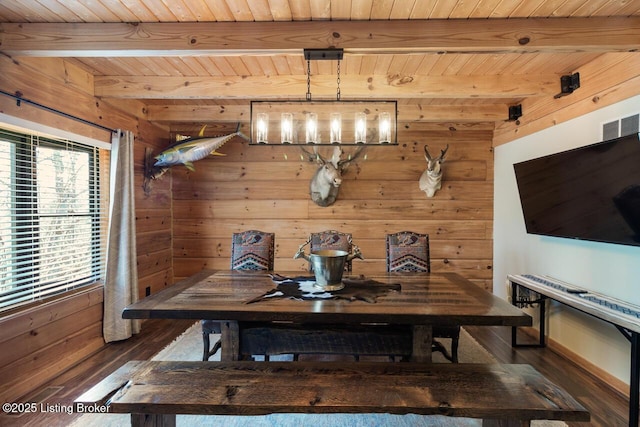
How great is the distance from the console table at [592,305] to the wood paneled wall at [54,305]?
403 centimetres

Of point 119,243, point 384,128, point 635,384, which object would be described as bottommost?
point 635,384

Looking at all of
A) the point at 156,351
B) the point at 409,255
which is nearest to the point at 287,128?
the point at 409,255

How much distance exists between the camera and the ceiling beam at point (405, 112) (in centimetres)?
398

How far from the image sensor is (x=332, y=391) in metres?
1.60

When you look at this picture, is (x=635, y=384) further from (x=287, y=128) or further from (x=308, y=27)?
(x=308, y=27)

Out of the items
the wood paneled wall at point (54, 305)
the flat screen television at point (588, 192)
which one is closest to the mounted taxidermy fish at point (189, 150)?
the wood paneled wall at point (54, 305)

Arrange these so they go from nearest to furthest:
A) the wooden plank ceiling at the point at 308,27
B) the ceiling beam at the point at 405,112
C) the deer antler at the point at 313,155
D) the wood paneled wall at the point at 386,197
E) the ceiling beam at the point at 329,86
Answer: the wooden plank ceiling at the point at 308,27 → the ceiling beam at the point at 329,86 → the deer antler at the point at 313,155 → the ceiling beam at the point at 405,112 → the wood paneled wall at the point at 386,197

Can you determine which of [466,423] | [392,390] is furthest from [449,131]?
[392,390]

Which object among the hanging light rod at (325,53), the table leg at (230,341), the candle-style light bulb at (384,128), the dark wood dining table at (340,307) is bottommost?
the table leg at (230,341)

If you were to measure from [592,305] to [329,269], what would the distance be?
6.13ft

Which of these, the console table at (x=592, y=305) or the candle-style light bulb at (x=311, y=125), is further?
the candle-style light bulb at (x=311, y=125)

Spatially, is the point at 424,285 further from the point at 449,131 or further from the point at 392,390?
the point at 449,131

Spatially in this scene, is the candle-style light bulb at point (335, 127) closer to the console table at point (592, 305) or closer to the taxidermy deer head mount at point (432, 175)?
the taxidermy deer head mount at point (432, 175)

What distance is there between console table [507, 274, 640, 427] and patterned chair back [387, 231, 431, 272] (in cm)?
94
